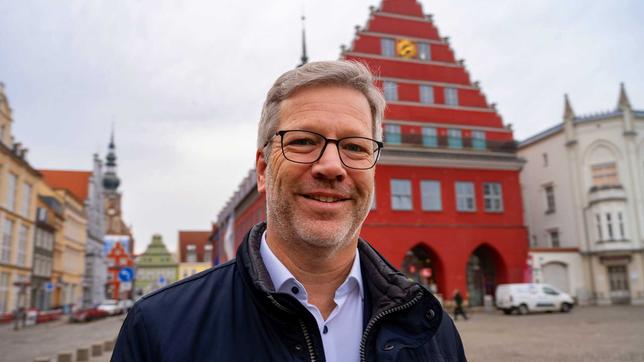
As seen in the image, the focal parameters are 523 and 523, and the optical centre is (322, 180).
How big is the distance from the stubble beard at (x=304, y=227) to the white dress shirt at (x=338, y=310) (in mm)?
135

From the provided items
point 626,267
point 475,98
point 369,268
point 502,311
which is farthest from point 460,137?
point 369,268

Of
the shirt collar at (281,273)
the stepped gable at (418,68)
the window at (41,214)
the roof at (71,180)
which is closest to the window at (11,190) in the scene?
the window at (41,214)

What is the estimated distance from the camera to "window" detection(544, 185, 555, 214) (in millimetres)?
36562

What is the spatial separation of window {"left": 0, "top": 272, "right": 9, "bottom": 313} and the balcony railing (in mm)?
26510

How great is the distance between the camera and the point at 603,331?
50.7 ft

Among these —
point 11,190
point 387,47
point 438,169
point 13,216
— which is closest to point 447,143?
point 438,169

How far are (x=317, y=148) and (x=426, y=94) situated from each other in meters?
28.6

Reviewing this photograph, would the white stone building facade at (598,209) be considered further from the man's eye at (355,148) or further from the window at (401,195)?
the man's eye at (355,148)

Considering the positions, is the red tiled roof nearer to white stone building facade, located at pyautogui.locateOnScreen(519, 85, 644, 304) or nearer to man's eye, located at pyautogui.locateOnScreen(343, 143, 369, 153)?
white stone building facade, located at pyautogui.locateOnScreen(519, 85, 644, 304)

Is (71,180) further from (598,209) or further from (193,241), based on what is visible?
(598,209)

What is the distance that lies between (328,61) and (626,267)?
36128 millimetres

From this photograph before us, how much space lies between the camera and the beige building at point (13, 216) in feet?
112

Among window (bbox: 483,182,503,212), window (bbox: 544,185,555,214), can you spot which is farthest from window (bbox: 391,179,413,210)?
window (bbox: 544,185,555,214)

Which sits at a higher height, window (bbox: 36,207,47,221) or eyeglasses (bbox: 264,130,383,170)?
window (bbox: 36,207,47,221)
